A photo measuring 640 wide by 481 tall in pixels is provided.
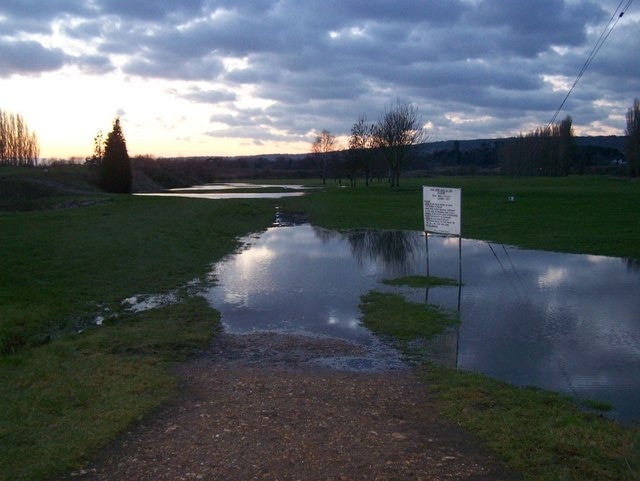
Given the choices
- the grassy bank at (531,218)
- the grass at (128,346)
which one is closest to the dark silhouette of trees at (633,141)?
the grassy bank at (531,218)

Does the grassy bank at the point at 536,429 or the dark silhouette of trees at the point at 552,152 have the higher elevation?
the dark silhouette of trees at the point at 552,152

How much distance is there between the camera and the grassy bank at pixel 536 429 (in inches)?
211

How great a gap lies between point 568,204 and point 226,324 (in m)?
32.9

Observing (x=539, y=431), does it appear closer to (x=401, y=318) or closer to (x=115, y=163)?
(x=401, y=318)

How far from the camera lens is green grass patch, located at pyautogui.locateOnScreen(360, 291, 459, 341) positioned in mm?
10531

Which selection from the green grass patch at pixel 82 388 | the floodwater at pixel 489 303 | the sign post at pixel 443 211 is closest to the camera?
the green grass patch at pixel 82 388

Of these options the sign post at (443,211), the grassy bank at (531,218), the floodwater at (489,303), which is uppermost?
the sign post at (443,211)

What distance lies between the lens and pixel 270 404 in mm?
7035

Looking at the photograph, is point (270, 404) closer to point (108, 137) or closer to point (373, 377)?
point (373, 377)

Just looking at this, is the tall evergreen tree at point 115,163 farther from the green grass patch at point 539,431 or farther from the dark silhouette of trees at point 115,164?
the green grass patch at point 539,431

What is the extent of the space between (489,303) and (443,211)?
3.89m

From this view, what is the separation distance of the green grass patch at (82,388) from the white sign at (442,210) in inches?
290

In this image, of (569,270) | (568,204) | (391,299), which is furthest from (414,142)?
(391,299)

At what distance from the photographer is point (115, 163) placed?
53.4m
